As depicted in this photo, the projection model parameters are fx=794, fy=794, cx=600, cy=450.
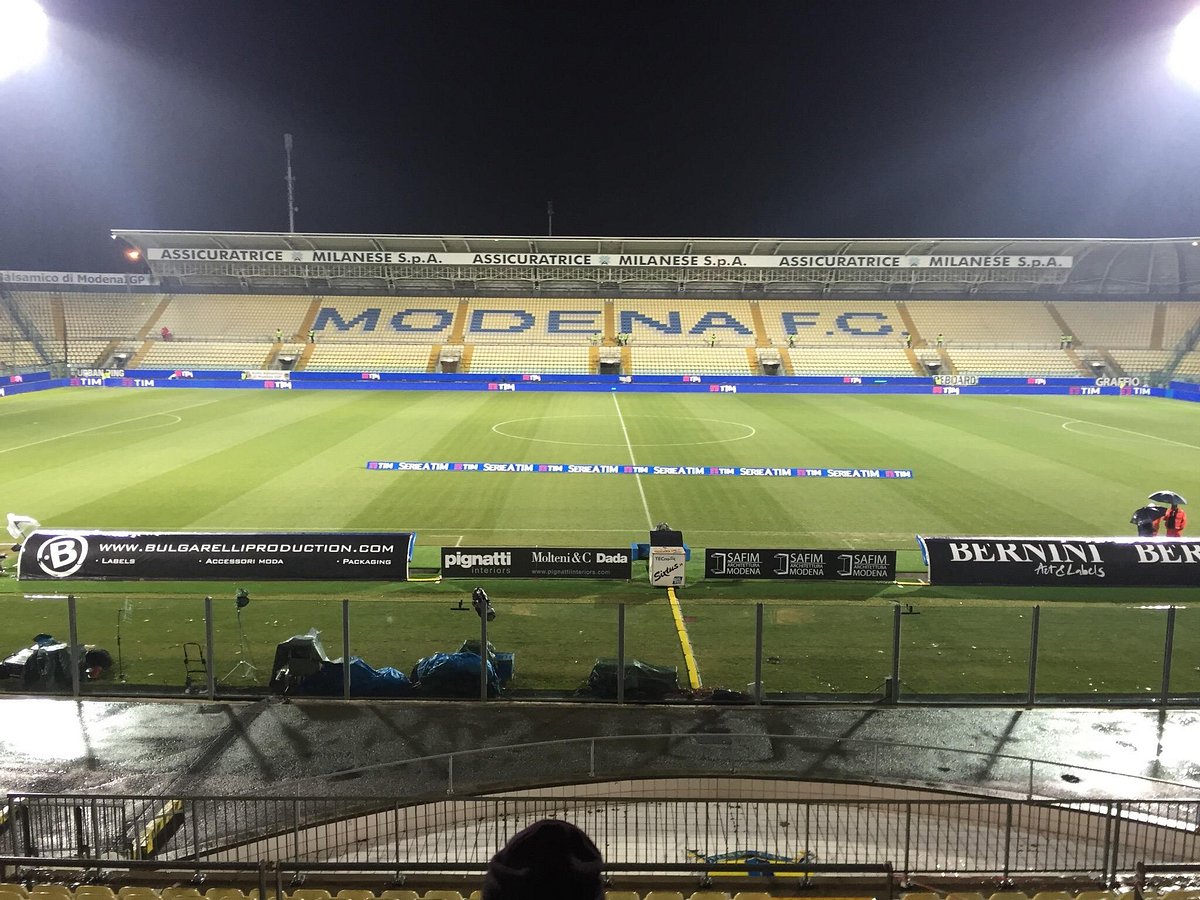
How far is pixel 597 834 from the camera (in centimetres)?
731

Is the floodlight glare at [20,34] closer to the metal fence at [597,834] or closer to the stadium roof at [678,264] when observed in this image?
the stadium roof at [678,264]

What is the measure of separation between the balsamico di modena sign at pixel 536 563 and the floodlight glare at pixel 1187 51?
49069mm

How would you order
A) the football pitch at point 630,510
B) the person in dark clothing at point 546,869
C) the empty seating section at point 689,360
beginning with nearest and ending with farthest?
the person in dark clothing at point 546,869 < the football pitch at point 630,510 < the empty seating section at point 689,360

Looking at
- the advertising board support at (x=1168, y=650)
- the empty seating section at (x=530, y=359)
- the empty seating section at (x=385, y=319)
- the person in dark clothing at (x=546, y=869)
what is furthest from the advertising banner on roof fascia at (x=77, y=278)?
the person in dark clothing at (x=546, y=869)

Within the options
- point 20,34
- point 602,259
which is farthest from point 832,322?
point 20,34

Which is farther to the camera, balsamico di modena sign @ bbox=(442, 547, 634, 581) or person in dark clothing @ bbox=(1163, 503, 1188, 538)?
person in dark clothing @ bbox=(1163, 503, 1188, 538)

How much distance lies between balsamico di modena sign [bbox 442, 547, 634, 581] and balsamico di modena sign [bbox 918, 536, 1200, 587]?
533 centimetres

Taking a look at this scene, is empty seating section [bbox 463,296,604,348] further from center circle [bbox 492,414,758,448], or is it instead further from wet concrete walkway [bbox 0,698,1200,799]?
wet concrete walkway [bbox 0,698,1200,799]

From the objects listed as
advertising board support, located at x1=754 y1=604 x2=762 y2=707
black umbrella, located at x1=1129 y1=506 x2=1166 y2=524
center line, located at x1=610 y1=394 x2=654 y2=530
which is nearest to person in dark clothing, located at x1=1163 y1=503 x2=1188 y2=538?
black umbrella, located at x1=1129 y1=506 x2=1166 y2=524

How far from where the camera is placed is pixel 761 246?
59.5 m

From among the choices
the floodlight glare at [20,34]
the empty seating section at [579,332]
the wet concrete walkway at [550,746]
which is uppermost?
the floodlight glare at [20,34]

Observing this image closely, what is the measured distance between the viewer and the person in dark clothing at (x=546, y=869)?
1.83m

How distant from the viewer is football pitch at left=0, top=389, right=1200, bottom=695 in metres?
11.6

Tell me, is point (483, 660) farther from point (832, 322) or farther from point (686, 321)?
point (832, 322)
